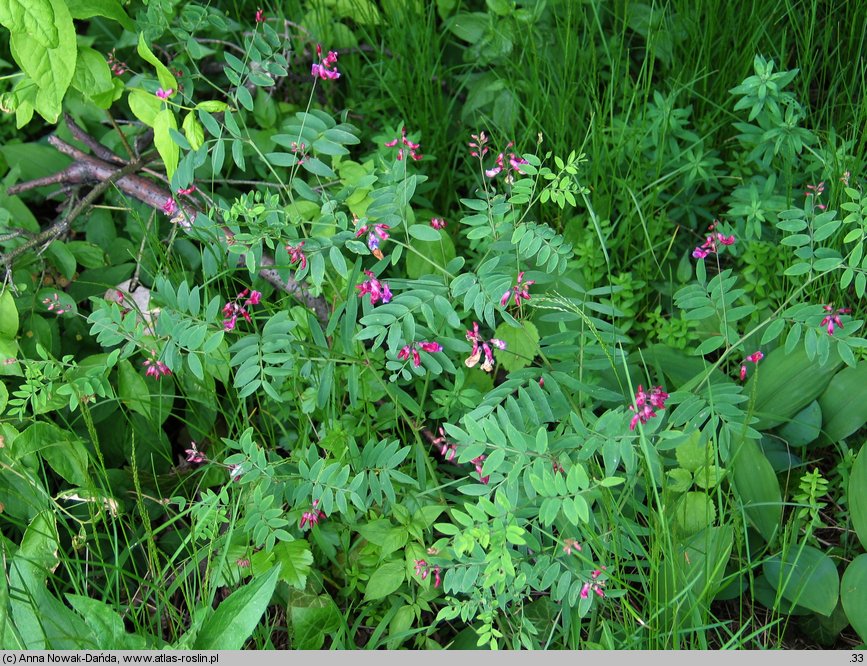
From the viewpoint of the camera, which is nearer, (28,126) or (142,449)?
(142,449)

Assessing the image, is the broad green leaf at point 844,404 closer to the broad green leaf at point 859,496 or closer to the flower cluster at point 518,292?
the broad green leaf at point 859,496

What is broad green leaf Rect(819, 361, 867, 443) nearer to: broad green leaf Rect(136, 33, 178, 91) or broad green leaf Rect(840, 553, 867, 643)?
broad green leaf Rect(840, 553, 867, 643)

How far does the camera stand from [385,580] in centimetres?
164

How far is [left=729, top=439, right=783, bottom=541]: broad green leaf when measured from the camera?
1.71 metres

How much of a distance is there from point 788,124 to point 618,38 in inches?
24.5

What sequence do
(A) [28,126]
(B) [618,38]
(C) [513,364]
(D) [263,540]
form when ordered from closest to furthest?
1. (D) [263,540]
2. (C) [513,364]
3. (B) [618,38]
4. (A) [28,126]

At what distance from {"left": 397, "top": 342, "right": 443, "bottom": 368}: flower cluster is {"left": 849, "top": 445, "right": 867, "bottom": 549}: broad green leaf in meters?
0.90

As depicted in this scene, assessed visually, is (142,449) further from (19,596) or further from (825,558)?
(825,558)

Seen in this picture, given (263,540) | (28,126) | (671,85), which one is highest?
(671,85)

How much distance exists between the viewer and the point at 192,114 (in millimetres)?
1705

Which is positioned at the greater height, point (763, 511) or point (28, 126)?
point (28, 126)

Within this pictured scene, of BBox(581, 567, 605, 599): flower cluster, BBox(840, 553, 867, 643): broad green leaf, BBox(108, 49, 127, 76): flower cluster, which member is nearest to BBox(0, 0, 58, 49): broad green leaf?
BBox(108, 49, 127, 76): flower cluster

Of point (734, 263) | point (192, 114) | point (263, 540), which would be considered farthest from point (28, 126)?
point (734, 263)

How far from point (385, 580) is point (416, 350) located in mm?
472
